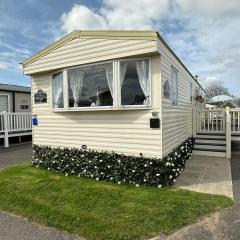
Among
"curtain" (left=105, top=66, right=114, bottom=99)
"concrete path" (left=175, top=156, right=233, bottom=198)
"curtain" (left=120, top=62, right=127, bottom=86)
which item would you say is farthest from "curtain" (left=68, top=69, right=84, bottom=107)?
"concrete path" (left=175, top=156, right=233, bottom=198)

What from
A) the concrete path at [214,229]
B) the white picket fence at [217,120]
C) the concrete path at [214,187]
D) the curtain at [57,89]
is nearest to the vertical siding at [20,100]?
the curtain at [57,89]

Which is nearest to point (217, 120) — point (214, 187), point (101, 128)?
point (214, 187)

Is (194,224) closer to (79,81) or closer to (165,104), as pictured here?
(165,104)

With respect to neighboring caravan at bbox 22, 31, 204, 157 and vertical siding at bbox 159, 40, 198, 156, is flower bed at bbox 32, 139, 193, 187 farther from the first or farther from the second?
vertical siding at bbox 159, 40, 198, 156

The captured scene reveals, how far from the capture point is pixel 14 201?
4676mm

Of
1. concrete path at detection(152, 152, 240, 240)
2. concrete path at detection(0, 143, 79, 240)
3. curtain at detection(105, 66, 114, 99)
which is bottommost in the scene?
concrete path at detection(0, 143, 79, 240)

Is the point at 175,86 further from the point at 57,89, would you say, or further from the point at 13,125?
the point at 13,125

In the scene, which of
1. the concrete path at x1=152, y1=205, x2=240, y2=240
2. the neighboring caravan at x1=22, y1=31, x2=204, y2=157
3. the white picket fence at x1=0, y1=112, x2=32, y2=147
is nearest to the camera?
the concrete path at x1=152, y1=205, x2=240, y2=240

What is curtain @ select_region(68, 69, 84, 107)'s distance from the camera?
21.0 feet

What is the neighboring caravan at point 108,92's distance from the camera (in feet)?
18.0

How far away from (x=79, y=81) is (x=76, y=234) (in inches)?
152

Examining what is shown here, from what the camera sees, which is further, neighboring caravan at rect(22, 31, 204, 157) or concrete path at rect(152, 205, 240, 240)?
neighboring caravan at rect(22, 31, 204, 157)

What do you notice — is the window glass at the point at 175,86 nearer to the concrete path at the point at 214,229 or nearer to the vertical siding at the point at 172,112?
the vertical siding at the point at 172,112

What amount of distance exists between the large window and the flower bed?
4.04 feet
